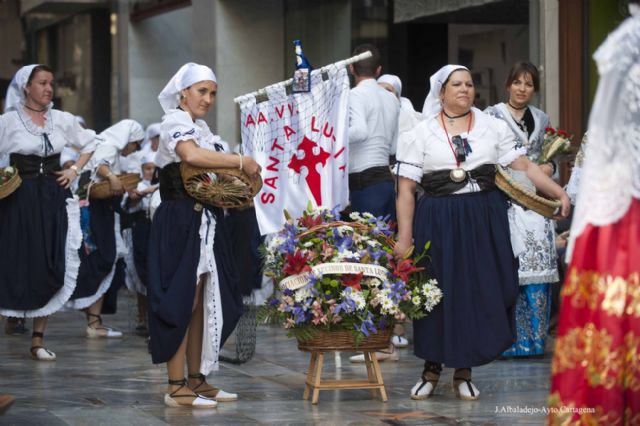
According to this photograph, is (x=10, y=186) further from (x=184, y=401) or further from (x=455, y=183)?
(x=455, y=183)

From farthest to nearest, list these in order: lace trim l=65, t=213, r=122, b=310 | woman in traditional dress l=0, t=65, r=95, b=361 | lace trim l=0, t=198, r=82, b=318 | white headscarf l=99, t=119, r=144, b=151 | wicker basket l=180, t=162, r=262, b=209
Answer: white headscarf l=99, t=119, r=144, b=151, lace trim l=65, t=213, r=122, b=310, lace trim l=0, t=198, r=82, b=318, woman in traditional dress l=0, t=65, r=95, b=361, wicker basket l=180, t=162, r=262, b=209

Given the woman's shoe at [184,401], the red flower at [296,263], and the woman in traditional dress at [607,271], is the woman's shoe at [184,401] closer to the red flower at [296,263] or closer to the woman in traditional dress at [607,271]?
the red flower at [296,263]

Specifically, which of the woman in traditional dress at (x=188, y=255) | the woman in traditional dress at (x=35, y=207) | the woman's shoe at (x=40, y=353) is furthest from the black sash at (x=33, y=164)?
the woman in traditional dress at (x=188, y=255)

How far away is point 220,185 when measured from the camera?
7828 mm

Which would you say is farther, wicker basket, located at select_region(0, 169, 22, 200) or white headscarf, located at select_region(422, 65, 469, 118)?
wicker basket, located at select_region(0, 169, 22, 200)

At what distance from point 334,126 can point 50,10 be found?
1963 cm

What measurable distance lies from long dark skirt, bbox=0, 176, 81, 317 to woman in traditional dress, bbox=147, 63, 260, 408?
2873 mm

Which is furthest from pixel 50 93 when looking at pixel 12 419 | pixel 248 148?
pixel 12 419

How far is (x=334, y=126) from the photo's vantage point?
9.66m

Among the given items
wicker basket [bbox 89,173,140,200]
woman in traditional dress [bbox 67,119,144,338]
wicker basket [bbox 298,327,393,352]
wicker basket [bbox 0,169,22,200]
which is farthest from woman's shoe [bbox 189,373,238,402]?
wicker basket [bbox 89,173,140,200]

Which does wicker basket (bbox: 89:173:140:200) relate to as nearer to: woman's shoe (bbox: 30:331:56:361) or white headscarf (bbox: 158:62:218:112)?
woman's shoe (bbox: 30:331:56:361)

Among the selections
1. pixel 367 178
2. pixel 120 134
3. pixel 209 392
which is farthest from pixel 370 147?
pixel 120 134

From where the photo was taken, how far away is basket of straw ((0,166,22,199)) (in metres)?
10.2

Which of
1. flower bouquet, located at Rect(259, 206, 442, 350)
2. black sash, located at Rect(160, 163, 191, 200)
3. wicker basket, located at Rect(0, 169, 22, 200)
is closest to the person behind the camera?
flower bouquet, located at Rect(259, 206, 442, 350)
